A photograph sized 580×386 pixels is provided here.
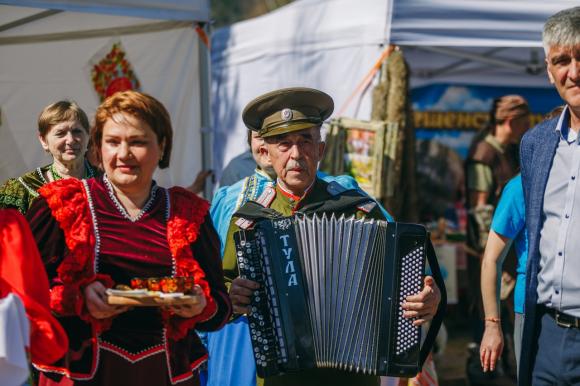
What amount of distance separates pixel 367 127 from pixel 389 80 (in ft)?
1.28

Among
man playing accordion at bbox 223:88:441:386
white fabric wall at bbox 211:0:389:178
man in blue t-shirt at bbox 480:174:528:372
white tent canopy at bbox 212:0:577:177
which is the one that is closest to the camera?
man playing accordion at bbox 223:88:441:386

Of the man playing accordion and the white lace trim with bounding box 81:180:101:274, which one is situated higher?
the man playing accordion

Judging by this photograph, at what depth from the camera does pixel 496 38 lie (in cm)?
690

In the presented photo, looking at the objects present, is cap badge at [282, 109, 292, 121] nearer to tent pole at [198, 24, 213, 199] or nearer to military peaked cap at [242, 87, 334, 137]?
military peaked cap at [242, 87, 334, 137]

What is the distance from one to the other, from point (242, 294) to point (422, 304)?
2.26ft

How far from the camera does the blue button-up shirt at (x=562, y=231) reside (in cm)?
352

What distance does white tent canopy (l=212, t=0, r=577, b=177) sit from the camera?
678cm

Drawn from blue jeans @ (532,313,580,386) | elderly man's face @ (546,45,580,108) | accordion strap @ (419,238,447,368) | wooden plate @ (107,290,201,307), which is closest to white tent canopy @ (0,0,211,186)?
wooden plate @ (107,290,201,307)

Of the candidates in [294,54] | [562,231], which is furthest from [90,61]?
[562,231]

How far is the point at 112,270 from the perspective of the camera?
3.06m

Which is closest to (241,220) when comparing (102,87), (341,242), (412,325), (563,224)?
(341,242)

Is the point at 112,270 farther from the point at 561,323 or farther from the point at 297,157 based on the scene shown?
the point at 561,323

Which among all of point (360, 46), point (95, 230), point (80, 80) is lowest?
point (95, 230)

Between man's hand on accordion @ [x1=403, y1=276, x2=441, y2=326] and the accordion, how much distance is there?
3 centimetres
